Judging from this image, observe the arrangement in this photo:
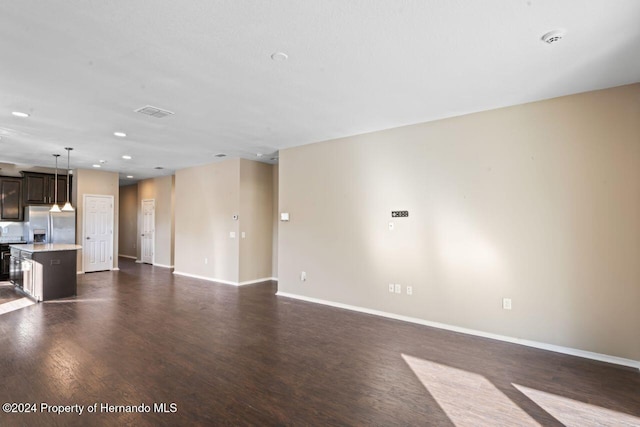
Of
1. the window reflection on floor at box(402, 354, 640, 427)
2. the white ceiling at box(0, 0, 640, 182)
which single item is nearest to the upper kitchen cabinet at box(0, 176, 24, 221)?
the white ceiling at box(0, 0, 640, 182)

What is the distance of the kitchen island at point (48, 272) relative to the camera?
18.5 feet

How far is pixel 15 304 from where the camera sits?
5.49m

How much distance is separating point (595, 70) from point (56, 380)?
5.64 m

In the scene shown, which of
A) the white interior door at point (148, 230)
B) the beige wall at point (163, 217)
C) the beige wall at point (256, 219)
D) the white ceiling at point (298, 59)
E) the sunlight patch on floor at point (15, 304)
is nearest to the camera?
the white ceiling at point (298, 59)

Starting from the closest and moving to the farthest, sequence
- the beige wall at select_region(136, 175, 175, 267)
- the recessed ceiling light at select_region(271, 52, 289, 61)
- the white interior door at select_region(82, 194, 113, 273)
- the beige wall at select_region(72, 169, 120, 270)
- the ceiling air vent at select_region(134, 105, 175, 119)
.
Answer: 1. the recessed ceiling light at select_region(271, 52, 289, 61)
2. the ceiling air vent at select_region(134, 105, 175, 119)
3. the beige wall at select_region(72, 169, 120, 270)
4. the white interior door at select_region(82, 194, 113, 273)
5. the beige wall at select_region(136, 175, 175, 267)

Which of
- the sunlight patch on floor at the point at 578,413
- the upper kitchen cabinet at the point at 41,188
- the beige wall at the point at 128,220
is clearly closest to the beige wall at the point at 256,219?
the upper kitchen cabinet at the point at 41,188

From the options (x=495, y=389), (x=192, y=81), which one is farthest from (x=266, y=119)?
(x=495, y=389)

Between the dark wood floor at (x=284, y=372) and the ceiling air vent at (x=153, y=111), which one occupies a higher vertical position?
the ceiling air vent at (x=153, y=111)

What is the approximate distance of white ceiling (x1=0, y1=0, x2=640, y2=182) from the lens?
2.21 metres

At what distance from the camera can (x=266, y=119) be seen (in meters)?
4.50

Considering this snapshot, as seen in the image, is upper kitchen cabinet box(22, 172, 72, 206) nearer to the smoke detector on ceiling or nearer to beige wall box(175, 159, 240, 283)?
beige wall box(175, 159, 240, 283)

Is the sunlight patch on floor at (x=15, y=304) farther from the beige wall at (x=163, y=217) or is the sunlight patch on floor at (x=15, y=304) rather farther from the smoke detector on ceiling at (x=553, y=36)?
the smoke detector on ceiling at (x=553, y=36)

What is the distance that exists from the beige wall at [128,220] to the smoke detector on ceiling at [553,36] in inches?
477

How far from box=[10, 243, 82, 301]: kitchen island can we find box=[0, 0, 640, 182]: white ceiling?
2.21 m
